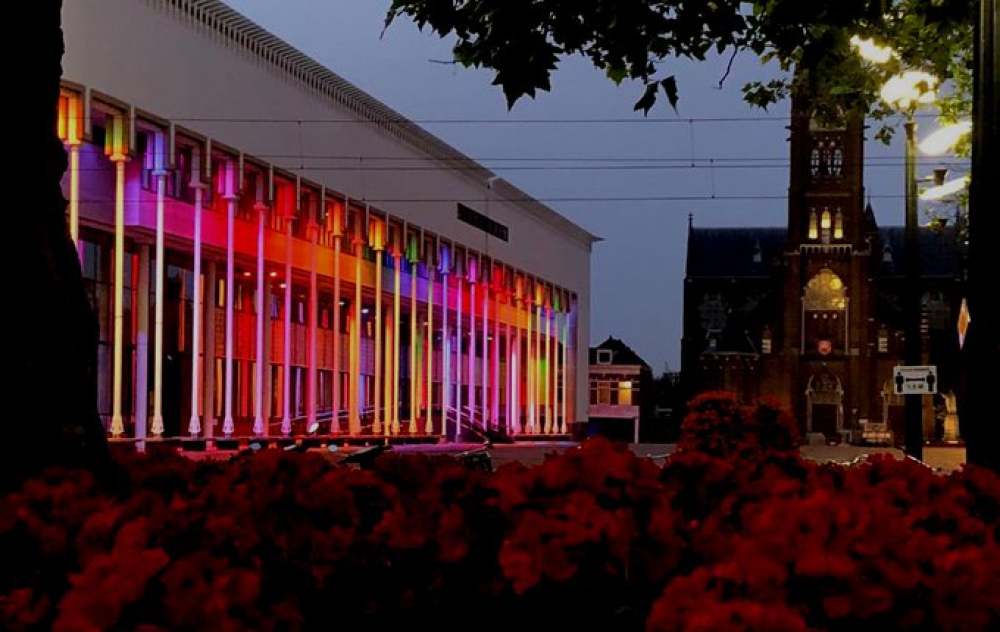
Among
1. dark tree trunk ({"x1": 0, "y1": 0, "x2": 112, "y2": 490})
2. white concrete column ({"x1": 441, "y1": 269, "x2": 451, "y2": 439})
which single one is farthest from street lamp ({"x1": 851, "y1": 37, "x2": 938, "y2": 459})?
white concrete column ({"x1": 441, "y1": 269, "x2": 451, "y2": 439})

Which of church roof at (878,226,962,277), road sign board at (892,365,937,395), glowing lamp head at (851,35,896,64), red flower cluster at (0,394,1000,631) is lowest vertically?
red flower cluster at (0,394,1000,631)

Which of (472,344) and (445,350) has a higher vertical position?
(472,344)

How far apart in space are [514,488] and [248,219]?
4119 centimetres

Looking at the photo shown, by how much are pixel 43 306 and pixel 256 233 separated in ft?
126

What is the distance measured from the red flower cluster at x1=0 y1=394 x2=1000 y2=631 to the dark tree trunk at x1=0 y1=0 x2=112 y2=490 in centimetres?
48

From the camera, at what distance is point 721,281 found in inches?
4820

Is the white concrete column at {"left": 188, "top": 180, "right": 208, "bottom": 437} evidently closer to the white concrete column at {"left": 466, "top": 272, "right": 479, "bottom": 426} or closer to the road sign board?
the road sign board

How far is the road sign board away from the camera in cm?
2256

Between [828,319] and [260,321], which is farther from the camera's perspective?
[828,319]

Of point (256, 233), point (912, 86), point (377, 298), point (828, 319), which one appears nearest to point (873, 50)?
point (912, 86)

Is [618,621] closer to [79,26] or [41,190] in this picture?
[41,190]

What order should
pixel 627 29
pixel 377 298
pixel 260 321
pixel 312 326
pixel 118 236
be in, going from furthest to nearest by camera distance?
1. pixel 377 298
2. pixel 312 326
3. pixel 260 321
4. pixel 118 236
5. pixel 627 29

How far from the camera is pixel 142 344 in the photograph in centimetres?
3656

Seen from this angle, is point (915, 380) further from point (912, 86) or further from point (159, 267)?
point (159, 267)
